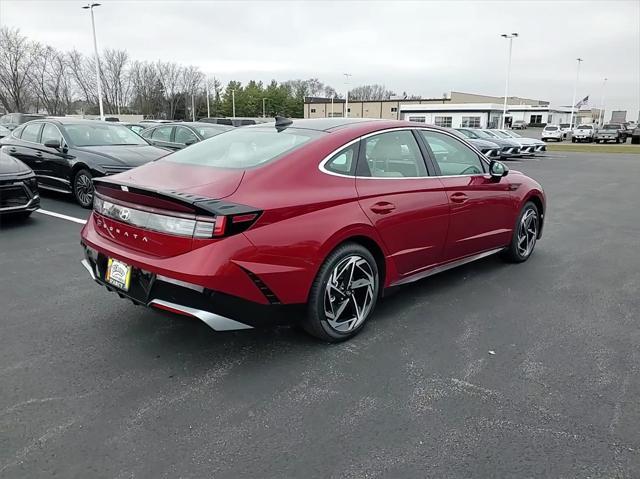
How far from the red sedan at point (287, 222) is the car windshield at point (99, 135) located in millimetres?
5692

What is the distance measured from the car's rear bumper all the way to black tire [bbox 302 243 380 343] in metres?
0.17

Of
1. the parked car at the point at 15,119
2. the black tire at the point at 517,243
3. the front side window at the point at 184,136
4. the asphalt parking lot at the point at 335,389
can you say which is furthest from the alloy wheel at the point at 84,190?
the parked car at the point at 15,119

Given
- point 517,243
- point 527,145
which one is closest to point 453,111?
point 527,145

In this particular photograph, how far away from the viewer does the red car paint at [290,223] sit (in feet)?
9.61

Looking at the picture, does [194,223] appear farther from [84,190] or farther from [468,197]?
[84,190]

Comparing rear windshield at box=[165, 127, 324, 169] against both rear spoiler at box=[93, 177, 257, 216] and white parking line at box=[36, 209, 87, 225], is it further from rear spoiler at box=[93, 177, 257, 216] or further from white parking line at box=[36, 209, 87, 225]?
white parking line at box=[36, 209, 87, 225]

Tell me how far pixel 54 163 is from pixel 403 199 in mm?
7260

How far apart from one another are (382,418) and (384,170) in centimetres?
194

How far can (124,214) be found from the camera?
328cm

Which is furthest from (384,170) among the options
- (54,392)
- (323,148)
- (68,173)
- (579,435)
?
(68,173)

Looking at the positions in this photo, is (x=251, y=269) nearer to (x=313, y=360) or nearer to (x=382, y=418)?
(x=313, y=360)

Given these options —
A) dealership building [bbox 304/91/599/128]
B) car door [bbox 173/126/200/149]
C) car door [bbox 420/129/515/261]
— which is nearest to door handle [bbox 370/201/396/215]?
car door [bbox 420/129/515/261]

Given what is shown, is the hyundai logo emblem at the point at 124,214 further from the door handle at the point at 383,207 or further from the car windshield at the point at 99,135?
the car windshield at the point at 99,135

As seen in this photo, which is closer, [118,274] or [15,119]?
[118,274]
